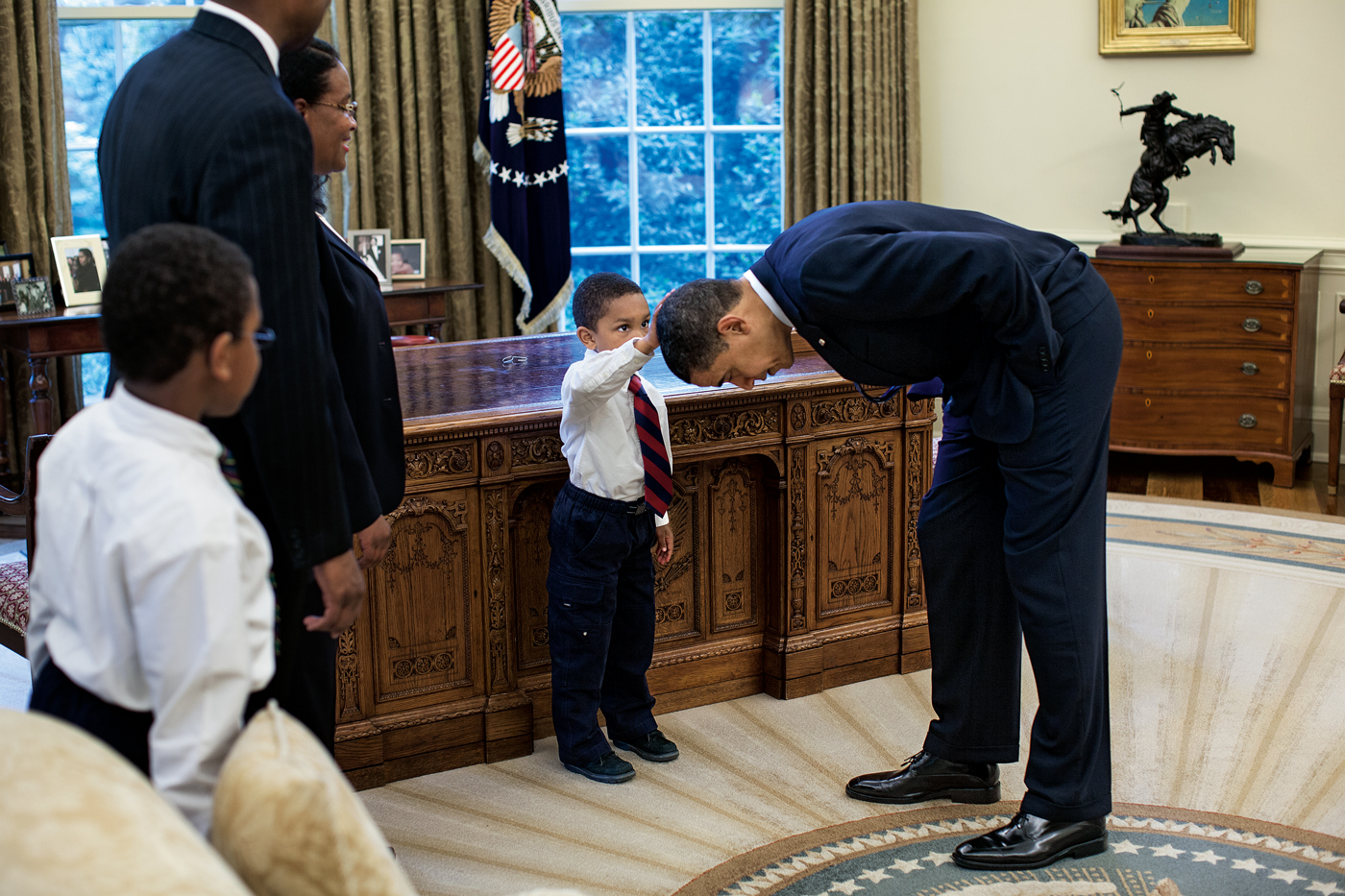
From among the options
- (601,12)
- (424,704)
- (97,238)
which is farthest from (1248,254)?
(97,238)

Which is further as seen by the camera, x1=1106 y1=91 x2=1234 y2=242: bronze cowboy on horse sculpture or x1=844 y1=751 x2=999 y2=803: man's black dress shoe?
x1=1106 y1=91 x2=1234 y2=242: bronze cowboy on horse sculpture

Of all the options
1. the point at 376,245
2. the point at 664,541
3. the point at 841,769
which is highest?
the point at 376,245

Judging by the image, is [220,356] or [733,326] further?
[733,326]

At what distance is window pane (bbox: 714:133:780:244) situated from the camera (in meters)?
6.95

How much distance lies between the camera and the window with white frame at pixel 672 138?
673cm

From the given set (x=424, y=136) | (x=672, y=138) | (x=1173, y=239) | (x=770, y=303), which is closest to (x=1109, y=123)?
(x=1173, y=239)

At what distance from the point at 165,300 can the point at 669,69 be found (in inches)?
228

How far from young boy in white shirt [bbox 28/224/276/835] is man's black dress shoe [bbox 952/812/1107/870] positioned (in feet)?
5.71

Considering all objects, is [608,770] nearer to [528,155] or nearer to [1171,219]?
[528,155]

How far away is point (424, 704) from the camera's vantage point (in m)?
3.10

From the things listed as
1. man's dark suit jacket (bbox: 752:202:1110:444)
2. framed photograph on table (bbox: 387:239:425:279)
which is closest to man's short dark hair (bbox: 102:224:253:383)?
man's dark suit jacket (bbox: 752:202:1110:444)

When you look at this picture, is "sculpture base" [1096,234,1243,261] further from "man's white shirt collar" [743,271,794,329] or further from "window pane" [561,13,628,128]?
"man's white shirt collar" [743,271,794,329]

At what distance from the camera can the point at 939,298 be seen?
7.66 feet

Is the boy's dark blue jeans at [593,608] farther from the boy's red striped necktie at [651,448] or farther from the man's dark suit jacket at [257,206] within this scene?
the man's dark suit jacket at [257,206]
